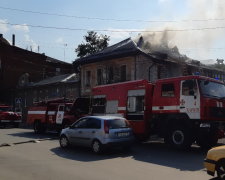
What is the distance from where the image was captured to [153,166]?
995cm

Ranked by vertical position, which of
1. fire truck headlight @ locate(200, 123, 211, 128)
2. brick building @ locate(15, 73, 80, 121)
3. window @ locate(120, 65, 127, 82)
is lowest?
fire truck headlight @ locate(200, 123, 211, 128)

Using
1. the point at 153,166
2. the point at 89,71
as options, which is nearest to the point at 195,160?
the point at 153,166

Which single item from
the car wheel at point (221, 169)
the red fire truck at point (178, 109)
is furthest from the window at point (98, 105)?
the car wheel at point (221, 169)

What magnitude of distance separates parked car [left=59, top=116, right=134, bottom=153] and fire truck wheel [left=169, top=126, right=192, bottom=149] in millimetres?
1840

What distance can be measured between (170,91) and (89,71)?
741 inches

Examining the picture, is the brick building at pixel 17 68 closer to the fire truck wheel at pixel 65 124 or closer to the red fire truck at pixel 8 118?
the red fire truck at pixel 8 118

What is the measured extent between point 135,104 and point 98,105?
9.70ft

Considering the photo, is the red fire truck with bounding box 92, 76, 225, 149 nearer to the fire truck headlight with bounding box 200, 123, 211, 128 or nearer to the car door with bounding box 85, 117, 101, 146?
the fire truck headlight with bounding box 200, 123, 211, 128

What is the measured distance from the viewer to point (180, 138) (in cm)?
1334

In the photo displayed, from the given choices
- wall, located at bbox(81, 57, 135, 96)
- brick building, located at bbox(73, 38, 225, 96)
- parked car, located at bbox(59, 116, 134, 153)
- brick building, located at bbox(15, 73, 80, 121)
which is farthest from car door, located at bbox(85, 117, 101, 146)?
brick building, located at bbox(15, 73, 80, 121)

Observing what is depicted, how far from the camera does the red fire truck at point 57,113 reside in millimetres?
19531

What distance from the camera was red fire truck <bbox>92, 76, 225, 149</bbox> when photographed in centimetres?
1291

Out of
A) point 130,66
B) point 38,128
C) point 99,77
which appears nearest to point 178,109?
point 38,128

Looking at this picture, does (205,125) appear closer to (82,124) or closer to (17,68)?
(82,124)
